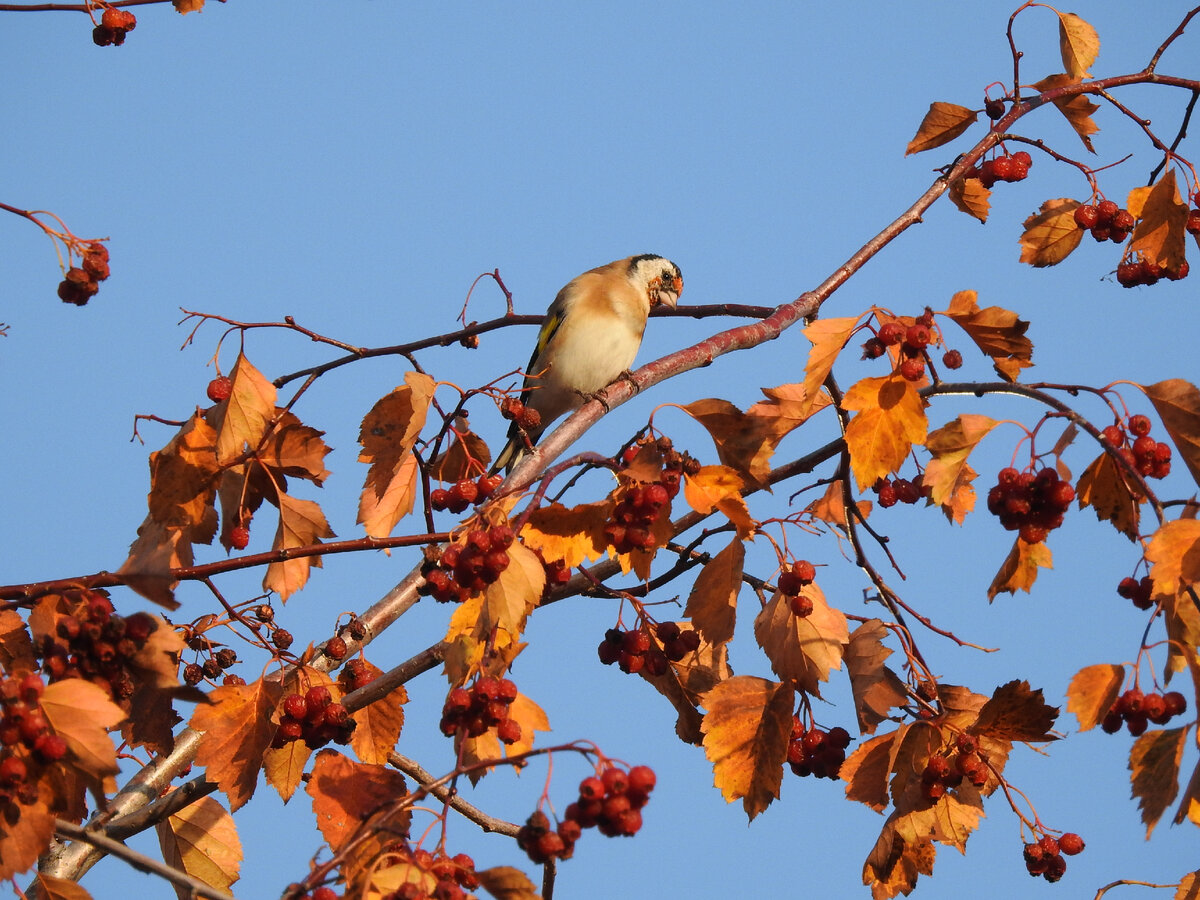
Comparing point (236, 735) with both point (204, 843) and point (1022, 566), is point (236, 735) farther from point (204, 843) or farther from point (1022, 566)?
point (1022, 566)

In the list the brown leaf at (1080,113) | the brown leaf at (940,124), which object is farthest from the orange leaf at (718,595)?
the brown leaf at (1080,113)

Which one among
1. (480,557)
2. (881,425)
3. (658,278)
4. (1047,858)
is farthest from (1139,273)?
(658,278)

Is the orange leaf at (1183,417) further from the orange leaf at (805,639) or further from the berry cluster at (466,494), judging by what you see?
the berry cluster at (466,494)

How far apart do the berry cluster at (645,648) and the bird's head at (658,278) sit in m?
4.98

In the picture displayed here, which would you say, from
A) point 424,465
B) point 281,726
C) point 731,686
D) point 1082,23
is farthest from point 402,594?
point 1082,23

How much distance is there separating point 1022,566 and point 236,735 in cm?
233

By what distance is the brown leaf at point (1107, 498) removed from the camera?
346 centimetres

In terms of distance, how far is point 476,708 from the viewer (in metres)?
2.96

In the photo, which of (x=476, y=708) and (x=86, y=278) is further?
(x=86, y=278)

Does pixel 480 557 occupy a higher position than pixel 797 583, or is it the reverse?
pixel 797 583

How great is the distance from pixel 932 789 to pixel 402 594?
70.9 inches

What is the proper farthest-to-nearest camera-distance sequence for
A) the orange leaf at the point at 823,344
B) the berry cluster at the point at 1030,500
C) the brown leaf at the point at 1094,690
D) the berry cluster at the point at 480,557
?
the orange leaf at the point at 823,344
the berry cluster at the point at 1030,500
the brown leaf at the point at 1094,690
the berry cluster at the point at 480,557

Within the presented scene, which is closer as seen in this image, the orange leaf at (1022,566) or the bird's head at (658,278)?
→ the orange leaf at (1022,566)

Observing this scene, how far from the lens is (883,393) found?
345cm
